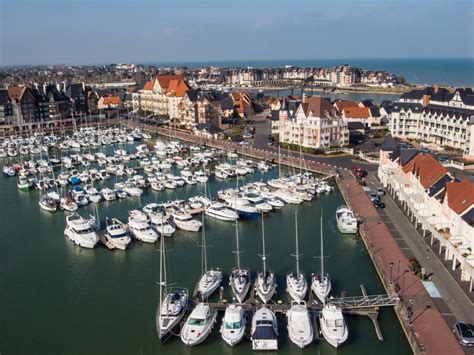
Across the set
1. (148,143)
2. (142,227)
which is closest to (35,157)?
(148,143)

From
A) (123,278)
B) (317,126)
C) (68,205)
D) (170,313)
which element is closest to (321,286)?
(170,313)

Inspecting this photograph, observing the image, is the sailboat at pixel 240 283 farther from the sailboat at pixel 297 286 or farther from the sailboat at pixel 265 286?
the sailboat at pixel 297 286

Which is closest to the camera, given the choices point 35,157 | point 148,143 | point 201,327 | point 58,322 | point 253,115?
point 201,327

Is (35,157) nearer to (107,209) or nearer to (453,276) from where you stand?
(107,209)

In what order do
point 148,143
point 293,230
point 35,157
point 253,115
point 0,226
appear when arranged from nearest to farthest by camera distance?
point 293,230 → point 0,226 → point 35,157 → point 148,143 → point 253,115

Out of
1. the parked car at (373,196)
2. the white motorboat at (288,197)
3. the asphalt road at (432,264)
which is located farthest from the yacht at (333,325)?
the white motorboat at (288,197)

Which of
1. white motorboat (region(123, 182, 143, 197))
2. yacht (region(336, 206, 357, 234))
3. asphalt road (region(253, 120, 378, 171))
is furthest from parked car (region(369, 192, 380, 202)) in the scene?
white motorboat (region(123, 182, 143, 197))

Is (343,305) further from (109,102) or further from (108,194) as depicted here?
(109,102)

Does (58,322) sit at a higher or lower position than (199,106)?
lower
